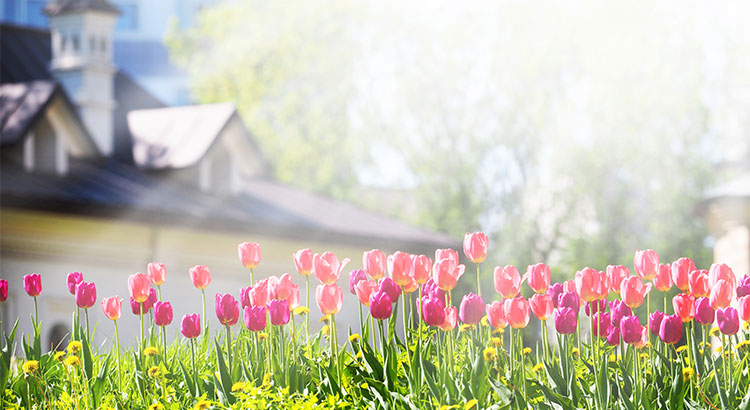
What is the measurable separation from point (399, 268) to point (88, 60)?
1174 centimetres

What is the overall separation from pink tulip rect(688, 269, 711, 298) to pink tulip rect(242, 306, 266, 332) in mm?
1468

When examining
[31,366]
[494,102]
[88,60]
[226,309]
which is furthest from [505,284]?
[494,102]

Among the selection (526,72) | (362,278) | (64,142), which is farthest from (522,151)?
(362,278)

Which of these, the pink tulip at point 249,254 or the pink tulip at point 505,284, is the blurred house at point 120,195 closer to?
the pink tulip at point 249,254

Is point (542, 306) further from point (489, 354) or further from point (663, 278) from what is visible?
point (663, 278)

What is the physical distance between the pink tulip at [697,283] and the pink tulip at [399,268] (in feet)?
3.27

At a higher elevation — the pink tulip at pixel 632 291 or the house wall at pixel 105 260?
the house wall at pixel 105 260

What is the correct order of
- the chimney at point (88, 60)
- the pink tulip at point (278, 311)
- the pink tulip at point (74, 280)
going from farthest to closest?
the chimney at point (88, 60)
the pink tulip at point (74, 280)
the pink tulip at point (278, 311)

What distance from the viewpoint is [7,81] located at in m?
14.6

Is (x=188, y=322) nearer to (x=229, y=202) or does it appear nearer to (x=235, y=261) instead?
(x=235, y=261)

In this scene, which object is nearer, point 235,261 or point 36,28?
point 235,261

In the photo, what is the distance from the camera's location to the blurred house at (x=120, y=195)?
10398 millimetres

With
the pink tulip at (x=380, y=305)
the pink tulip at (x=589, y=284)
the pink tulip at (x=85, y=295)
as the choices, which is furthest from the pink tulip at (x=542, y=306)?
the pink tulip at (x=85, y=295)

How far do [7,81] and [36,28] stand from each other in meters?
1.81
